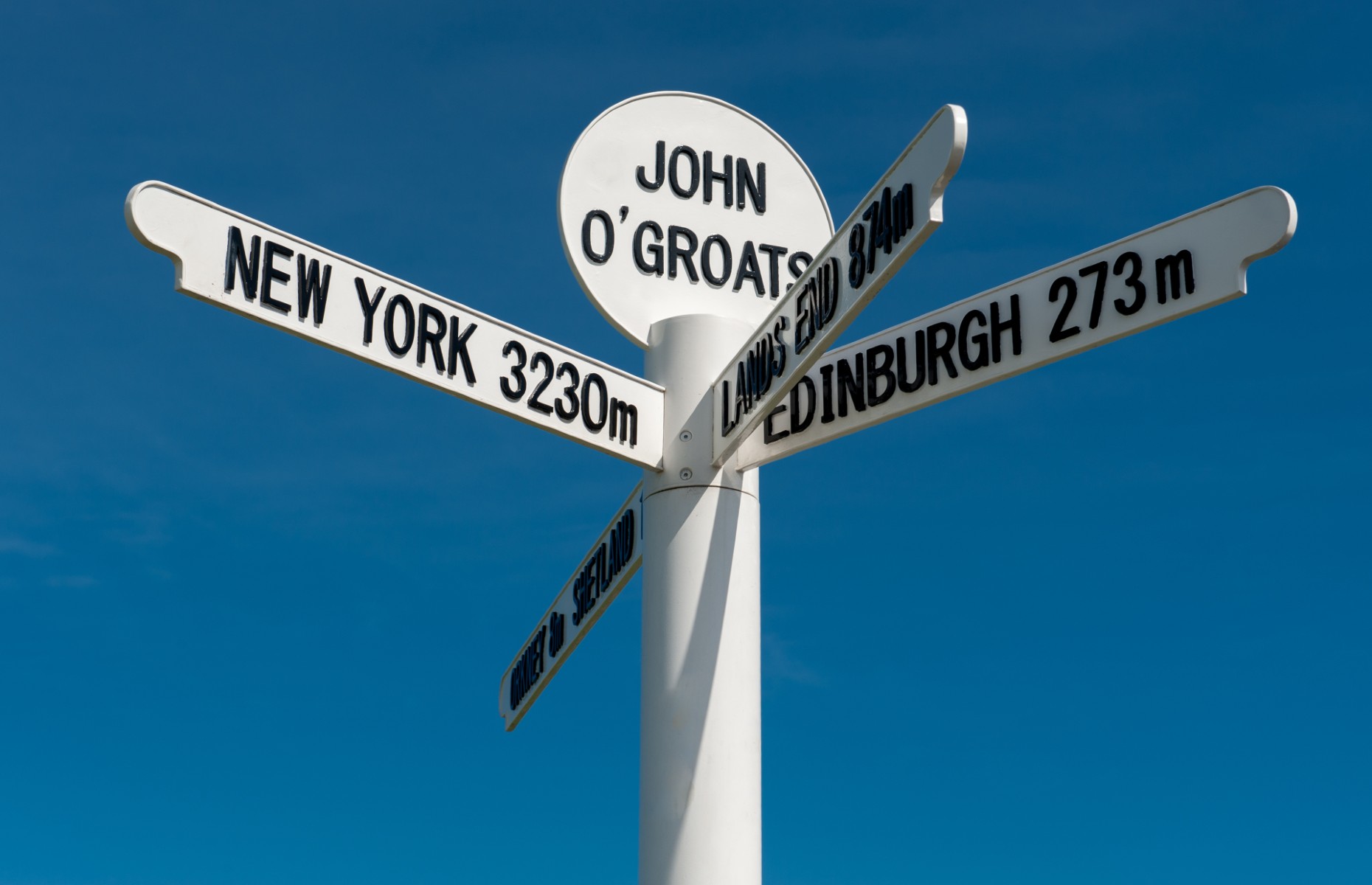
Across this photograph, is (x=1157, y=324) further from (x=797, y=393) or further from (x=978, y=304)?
(x=797, y=393)

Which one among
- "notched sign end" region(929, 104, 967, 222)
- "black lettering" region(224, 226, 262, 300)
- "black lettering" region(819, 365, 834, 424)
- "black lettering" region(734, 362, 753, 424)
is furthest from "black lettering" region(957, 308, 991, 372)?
"black lettering" region(224, 226, 262, 300)

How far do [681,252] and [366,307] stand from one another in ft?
4.16

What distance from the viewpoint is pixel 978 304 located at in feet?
14.7

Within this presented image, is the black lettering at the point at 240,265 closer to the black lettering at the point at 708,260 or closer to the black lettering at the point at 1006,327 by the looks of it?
the black lettering at the point at 708,260

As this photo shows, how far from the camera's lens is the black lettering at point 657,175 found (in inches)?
211

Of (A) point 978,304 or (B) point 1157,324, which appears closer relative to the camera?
(B) point 1157,324

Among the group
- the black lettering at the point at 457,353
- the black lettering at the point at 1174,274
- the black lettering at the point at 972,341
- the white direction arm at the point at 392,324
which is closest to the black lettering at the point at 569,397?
the white direction arm at the point at 392,324

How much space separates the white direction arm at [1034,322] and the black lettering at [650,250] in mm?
707

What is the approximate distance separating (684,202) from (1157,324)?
5.99ft

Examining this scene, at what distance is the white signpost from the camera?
407 centimetres

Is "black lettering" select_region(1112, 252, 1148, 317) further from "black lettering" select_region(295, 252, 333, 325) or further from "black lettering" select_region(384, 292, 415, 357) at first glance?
"black lettering" select_region(295, 252, 333, 325)

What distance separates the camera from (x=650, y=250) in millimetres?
5305

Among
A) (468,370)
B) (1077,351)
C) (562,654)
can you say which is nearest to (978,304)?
(1077,351)

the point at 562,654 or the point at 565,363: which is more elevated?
the point at 565,363
